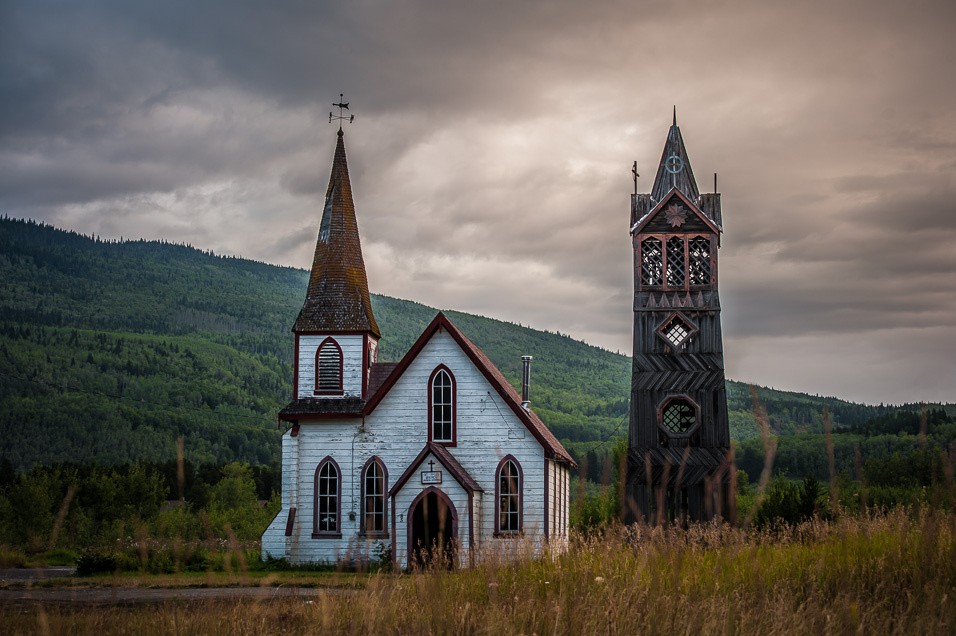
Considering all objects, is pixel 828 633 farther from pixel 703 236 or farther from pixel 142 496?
pixel 142 496

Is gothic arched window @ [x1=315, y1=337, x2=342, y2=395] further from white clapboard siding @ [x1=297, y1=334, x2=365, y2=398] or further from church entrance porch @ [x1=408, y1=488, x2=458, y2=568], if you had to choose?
church entrance porch @ [x1=408, y1=488, x2=458, y2=568]

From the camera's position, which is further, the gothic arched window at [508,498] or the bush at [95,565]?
the gothic arched window at [508,498]

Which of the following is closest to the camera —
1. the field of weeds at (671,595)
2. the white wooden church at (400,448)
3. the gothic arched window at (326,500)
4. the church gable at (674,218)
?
the field of weeds at (671,595)

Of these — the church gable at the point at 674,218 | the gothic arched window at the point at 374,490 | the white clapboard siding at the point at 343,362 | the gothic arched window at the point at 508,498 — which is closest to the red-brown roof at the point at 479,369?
the gothic arched window at the point at 508,498

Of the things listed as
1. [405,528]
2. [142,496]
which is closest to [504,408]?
[405,528]

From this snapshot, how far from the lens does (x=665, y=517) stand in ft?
115

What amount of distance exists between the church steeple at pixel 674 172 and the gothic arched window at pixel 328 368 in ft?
42.4

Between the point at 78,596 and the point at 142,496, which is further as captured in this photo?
the point at 142,496

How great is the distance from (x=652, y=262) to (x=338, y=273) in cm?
1125

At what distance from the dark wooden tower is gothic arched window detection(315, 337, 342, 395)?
33.4 ft

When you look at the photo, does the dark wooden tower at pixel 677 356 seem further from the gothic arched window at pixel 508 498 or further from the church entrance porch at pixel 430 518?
the church entrance porch at pixel 430 518

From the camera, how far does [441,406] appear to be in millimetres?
32594

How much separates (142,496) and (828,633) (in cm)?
4891

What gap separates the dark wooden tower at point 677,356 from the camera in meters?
35.2
